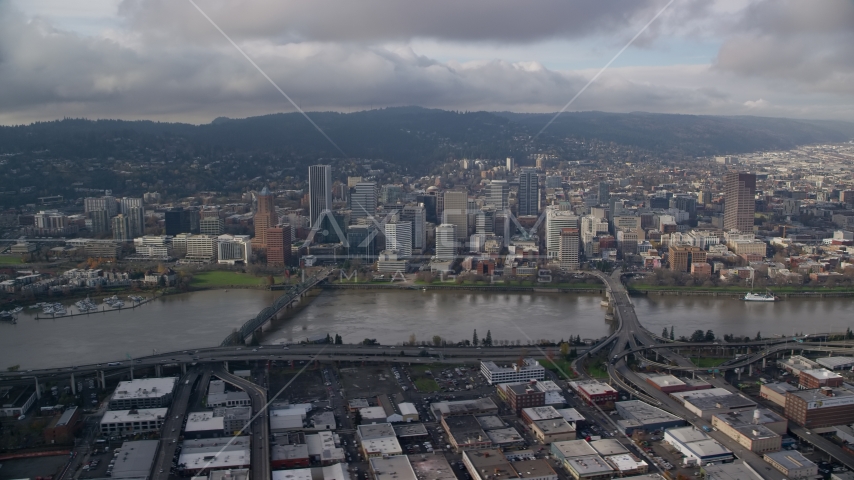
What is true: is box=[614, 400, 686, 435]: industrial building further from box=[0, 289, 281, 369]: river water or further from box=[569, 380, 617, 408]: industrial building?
box=[0, 289, 281, 369]: river water

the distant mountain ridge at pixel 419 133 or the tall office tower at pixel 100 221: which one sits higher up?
the distant mountain ridge at pixel 419 133

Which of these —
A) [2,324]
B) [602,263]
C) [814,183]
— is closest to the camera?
[2,324]

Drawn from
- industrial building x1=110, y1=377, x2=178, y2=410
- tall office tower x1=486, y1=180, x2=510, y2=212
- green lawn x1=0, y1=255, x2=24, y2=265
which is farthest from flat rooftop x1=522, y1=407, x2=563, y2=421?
tall office tower x1=486, y1=180, x2=510, y2=212

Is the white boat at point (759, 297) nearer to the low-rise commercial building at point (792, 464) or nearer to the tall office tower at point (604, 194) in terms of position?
the low-rise commercial building at point (792, 464)

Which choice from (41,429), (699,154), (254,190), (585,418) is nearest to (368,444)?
(585,418)

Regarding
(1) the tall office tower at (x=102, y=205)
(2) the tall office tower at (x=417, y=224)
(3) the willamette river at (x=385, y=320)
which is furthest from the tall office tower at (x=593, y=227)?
(1) the tall office tower at (x=102, y=205)

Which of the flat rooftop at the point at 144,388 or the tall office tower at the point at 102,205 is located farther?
the tall office tower at the point at 102,205

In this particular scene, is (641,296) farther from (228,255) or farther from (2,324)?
(2,324)
